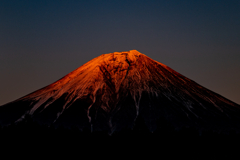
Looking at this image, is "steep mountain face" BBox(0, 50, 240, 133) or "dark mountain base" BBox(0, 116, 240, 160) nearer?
"dark mountain base" BBox(0, 116, 240, 160)

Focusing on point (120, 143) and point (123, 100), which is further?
point (123, 100)

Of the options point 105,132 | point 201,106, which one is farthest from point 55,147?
point 201,106

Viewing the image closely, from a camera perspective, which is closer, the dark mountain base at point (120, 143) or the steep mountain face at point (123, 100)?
the dark mountain base at point (120, 143)

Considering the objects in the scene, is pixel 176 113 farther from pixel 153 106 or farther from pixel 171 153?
pixel 171 153

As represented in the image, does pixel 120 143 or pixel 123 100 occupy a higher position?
pixel 123 100
